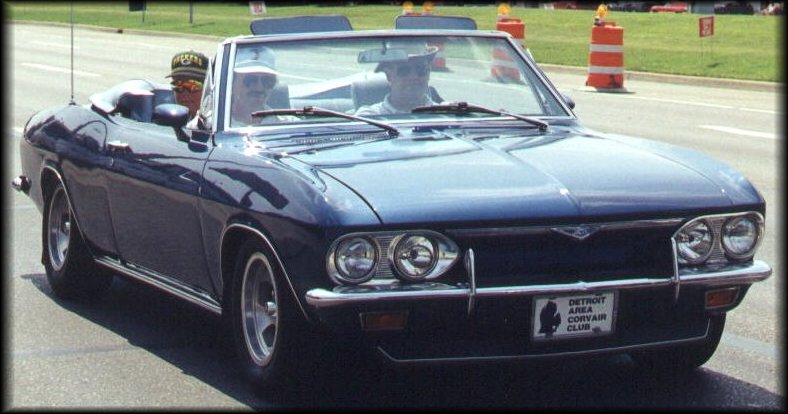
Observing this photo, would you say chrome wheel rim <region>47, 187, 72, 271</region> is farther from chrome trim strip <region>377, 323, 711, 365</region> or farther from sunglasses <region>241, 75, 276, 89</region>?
chrome trim strip <region>377, 323, 711, 365</region>

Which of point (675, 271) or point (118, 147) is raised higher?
point (118, 147)

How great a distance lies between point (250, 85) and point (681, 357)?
2100mm

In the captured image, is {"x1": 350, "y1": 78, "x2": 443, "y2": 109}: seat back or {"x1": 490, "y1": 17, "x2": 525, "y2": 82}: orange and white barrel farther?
{"x1": 490, "y1": 17, "x2": 525, "y2": 82}: orange and white barrel

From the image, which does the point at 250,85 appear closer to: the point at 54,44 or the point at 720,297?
the point at 720,297

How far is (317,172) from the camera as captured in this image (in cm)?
569

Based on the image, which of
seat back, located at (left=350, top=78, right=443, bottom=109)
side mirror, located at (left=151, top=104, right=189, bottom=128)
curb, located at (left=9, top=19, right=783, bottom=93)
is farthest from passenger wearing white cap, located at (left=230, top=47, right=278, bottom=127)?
curb, located at (left=9, top=19, right=783, bottom=93)

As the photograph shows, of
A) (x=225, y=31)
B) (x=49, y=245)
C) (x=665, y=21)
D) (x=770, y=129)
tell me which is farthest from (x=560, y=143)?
(x=225, y=31)

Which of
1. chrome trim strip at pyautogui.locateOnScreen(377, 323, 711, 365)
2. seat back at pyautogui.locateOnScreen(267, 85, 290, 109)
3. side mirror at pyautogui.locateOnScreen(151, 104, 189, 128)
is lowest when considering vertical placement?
chrome trim strip at pyautogui.locateOnScreen(377, 323, 711, 365)

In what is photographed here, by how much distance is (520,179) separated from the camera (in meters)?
5.62

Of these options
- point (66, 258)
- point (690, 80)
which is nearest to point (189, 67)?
point (66, 258)

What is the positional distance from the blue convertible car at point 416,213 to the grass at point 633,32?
458 inches

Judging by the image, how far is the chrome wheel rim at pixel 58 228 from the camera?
8047 millimetres

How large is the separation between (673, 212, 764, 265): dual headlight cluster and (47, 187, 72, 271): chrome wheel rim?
356cm

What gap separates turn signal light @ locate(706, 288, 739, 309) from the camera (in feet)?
18.5
